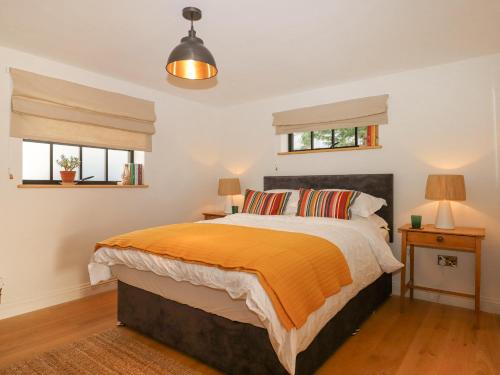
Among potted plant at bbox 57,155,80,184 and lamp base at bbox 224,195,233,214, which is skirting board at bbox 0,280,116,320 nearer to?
potted plant at bbox 57,155,80,184

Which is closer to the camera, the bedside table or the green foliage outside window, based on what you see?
the bedside table

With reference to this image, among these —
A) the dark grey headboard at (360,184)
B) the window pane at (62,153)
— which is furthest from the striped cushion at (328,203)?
the window pane at (62,153)

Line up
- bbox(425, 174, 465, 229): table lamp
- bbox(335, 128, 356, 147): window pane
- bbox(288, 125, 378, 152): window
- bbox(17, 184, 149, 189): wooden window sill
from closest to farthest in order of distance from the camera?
bbox(425, 174, 465, 229): table lamp < bbox(17, 184, 149, 189): wooden window sill < bbox(288, 125, 378, 152): window < bbox(335, 128, 356, 147): window pane

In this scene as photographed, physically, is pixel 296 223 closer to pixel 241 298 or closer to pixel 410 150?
pixel 241 298

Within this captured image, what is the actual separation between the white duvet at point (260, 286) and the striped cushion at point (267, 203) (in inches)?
6.2

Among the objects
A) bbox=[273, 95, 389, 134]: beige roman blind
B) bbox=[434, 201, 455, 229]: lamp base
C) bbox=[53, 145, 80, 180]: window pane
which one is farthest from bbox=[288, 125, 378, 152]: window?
bbox=[53, 145, 80, 180]: window pane

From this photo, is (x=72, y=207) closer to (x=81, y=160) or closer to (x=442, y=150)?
(x=81, y=160)

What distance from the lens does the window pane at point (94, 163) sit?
3.34 m

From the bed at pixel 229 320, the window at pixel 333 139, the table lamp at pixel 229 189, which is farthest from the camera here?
the table lamp at pixel 229 189

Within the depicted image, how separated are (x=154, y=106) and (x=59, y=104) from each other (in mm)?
1057

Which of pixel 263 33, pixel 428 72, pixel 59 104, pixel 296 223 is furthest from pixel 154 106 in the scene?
pixel 428 72

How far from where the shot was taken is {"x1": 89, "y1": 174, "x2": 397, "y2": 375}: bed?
5.22ft

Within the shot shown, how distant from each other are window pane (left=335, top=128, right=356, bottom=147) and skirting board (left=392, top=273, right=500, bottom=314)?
1510 millimetres

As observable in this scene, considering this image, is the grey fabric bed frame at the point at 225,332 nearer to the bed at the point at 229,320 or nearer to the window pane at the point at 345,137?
the bed at the point at 229,320
